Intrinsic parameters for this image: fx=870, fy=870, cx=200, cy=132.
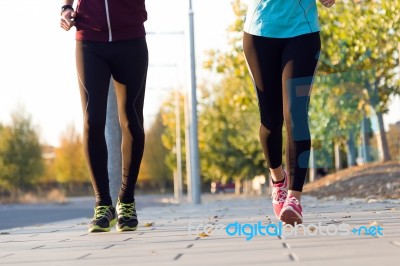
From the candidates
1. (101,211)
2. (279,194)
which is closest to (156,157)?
(101,211)

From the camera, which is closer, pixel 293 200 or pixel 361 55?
pixel 293 200

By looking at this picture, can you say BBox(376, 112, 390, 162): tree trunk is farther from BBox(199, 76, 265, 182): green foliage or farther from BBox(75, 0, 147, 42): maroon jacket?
BBox(75, 0, 147, 42): maroon jacket

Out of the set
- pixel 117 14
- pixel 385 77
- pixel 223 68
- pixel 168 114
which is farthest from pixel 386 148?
pixel 168 114

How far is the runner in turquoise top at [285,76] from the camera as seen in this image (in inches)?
224

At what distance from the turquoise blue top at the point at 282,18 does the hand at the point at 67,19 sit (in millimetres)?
1257

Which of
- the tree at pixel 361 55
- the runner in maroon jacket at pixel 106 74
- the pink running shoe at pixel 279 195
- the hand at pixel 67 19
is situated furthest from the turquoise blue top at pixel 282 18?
the tree at pixel 361 55

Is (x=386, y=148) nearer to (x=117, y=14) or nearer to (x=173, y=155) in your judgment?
(x=117, y=14)

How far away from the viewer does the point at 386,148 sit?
25234mm

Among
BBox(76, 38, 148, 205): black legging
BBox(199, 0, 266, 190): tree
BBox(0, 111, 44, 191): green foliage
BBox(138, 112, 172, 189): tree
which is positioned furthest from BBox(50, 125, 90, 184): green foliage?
BBox(76, 38, 148, 205): black legging

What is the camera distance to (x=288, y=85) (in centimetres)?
573

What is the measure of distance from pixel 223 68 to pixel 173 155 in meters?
31.8

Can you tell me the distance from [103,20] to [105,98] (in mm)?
566

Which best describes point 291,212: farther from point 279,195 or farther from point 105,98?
point 105,98

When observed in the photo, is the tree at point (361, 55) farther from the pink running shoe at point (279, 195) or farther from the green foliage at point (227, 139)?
the green foliage at point (227, 139)
